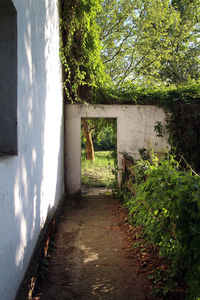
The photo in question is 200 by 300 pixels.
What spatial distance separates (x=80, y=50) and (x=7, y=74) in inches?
220

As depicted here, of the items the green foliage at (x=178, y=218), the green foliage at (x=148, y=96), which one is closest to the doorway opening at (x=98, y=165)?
the green foliage at (x=148, y=96)

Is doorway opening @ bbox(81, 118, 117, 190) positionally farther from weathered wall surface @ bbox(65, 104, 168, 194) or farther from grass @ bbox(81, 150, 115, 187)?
weathered wall surface @ bbox(65, 104, 168, 194)

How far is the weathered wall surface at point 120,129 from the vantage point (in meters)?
8.01

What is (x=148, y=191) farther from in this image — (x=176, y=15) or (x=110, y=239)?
(x=176, y=15)

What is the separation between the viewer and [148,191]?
3.09 m

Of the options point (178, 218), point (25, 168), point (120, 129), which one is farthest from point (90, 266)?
point (120, 129)

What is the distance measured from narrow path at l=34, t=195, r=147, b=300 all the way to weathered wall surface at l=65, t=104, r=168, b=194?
2.22 meters

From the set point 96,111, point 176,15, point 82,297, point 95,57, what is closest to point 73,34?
point 95,57

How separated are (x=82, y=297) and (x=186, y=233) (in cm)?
168

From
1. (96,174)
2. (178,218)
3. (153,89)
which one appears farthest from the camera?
(96,174)

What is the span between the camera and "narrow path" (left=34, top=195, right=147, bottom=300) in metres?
3.15

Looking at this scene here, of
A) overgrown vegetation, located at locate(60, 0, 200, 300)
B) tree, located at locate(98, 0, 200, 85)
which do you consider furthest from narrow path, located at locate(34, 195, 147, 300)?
tree, located at locate(98, 0, 200, 85)

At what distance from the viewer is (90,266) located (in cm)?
386

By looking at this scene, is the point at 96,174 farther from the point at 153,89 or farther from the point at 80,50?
the point at 80,50
